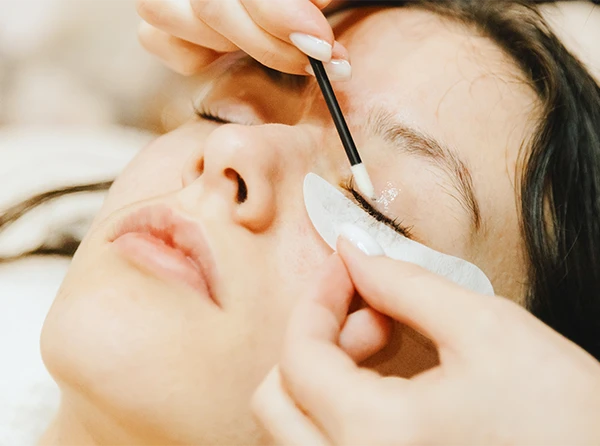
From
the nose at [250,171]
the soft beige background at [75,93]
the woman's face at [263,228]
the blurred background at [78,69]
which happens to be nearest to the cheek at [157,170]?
the woman's face at [263,228]

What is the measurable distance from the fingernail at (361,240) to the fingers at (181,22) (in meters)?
0.37

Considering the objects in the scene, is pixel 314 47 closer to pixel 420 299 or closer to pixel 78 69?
pixel 420 299

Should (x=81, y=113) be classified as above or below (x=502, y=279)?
below

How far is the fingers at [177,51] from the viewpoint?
905 mm

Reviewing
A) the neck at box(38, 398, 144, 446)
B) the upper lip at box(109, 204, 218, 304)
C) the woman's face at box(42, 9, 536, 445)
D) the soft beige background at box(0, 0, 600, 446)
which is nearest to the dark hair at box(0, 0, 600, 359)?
the woman's face at box(42, 9, 536, 445)

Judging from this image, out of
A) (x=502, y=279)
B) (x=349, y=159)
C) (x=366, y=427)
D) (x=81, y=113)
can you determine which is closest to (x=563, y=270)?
(x=502, y=279)

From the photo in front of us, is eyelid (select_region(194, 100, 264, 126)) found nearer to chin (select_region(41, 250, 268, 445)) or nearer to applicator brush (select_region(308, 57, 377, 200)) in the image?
applicator brush (select_region(308, 57, 377, 200))

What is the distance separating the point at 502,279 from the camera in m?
0.71

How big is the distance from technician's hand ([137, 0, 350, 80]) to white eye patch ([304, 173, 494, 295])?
15cm

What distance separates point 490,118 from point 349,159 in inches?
7.7

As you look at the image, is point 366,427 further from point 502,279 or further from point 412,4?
point 412,4

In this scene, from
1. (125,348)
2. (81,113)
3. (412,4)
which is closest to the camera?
(125,348)

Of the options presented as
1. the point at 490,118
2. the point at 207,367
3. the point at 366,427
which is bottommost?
the point at 207,367

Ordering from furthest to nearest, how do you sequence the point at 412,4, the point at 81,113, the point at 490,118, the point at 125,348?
the point at 81,113
the point at 412,4
the point at 490,118
the point at 125,348
